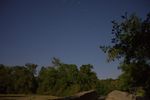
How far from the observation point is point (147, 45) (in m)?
15.8

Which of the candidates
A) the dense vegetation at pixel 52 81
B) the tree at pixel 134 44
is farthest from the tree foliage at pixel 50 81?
the tree at pixel 134 44

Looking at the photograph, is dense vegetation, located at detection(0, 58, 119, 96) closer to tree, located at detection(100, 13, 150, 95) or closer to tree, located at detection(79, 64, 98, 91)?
tree, located at detection(79, 64, 98, 91)

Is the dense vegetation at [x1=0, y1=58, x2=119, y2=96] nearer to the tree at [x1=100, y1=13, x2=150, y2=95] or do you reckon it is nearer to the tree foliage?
the tree foliage

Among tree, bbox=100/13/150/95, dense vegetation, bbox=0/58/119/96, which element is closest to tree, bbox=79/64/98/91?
dense vegetation, bbox=0/58/119/96

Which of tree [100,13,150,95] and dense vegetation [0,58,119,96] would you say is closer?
tree [100,13,150,95]

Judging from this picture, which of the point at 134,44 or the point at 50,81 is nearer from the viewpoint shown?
the point at 134,44

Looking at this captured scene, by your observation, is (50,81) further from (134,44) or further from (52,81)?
(134,44)

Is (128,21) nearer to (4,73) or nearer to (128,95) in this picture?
(128,95)

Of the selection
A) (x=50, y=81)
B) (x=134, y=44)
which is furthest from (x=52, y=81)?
(x=134, y=44)

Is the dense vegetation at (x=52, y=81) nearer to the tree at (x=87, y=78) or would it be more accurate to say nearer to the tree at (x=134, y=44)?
the tree at (x=87, y=78)

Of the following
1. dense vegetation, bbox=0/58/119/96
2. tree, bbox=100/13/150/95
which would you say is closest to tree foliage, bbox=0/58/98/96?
dense vegetation, bbox=0/58/119/96

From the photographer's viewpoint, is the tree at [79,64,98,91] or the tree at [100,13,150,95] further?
the tree at [79,64,98,91]

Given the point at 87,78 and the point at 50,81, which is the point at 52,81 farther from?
the point at 87,78

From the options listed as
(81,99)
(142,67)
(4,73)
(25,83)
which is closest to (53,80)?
(25,83)
